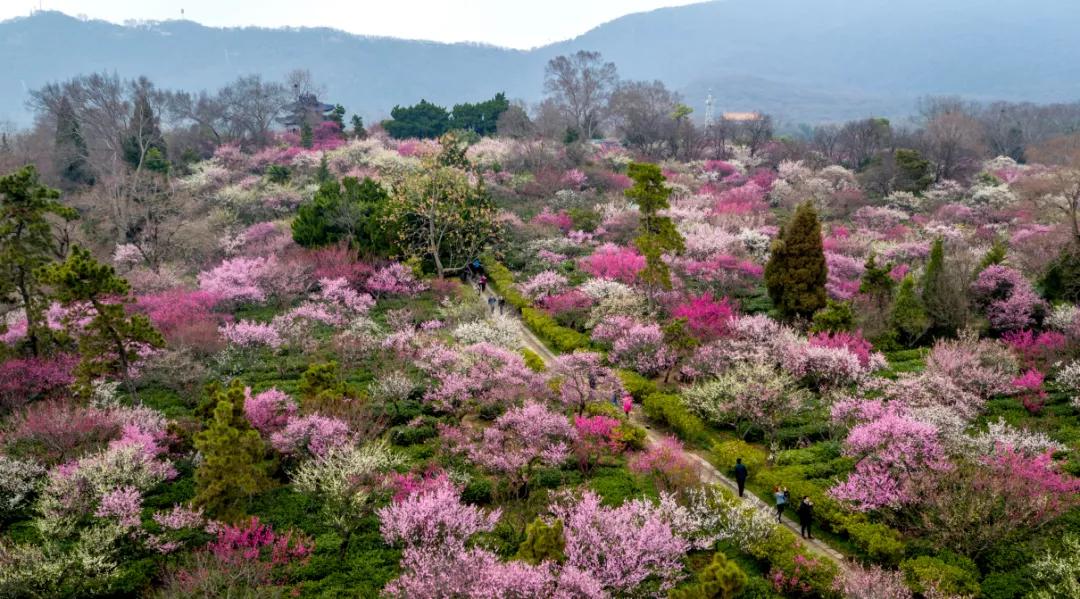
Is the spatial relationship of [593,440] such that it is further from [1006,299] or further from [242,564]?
[1006,299]

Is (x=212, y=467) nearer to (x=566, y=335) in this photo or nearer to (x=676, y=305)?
(x=566, y=335)

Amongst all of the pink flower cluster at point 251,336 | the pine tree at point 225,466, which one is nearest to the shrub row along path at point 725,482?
the pink flower cluster at point 251,336

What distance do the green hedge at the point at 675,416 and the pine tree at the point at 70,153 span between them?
55.0 meters

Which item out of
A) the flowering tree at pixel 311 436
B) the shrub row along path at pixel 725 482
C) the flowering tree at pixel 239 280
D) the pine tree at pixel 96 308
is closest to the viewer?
the shrub row along path at pixel 725 482

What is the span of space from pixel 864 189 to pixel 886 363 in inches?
1599

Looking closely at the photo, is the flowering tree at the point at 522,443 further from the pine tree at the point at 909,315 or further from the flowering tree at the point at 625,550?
the pine tree at the point at 909,315

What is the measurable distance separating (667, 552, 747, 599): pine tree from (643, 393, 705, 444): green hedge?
9756 mm

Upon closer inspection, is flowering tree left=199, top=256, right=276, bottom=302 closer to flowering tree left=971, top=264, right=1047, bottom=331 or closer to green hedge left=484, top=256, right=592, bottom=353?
green hedge left=484, top=256, right=592, bottom=353

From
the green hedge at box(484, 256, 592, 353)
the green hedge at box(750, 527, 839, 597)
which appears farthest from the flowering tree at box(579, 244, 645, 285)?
the green hedge at box(750, 527, 839, 597)

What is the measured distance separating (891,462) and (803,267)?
13.4 m

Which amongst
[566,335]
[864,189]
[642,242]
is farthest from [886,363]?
[864,189]

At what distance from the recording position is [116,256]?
39.9 meters

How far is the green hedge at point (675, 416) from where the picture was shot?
874 inches

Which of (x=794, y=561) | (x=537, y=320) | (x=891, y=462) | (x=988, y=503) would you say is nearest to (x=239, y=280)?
(x=537, y=320)
